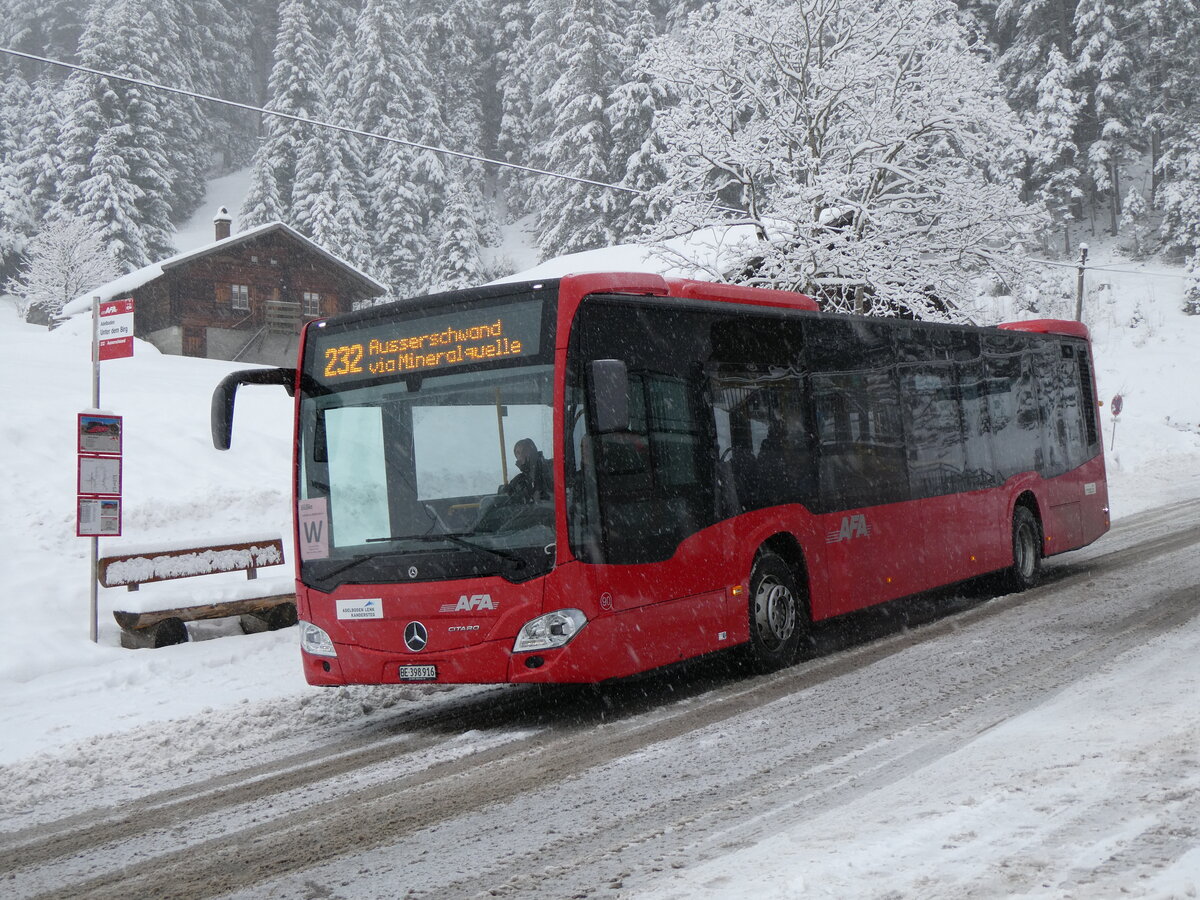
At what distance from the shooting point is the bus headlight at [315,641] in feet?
24.8

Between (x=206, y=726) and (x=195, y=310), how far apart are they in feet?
144

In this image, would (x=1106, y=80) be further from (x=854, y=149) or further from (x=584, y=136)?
(x=854, y=149)

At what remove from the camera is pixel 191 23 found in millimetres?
86750

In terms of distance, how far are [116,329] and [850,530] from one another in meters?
7.23

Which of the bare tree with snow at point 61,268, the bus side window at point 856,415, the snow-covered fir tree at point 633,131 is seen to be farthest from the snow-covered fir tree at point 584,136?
the bus side window at point 856,415

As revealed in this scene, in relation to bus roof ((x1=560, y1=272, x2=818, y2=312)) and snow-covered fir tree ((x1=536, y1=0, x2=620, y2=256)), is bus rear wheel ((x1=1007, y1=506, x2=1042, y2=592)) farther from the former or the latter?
snow-covered fir tree ((x1=536, y1=0, x2=620, y2=256))

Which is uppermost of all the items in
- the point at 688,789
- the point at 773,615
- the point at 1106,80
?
the point at 1106,80

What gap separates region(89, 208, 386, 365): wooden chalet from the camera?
1876 inches

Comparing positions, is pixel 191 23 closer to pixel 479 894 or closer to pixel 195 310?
pixel 195 310

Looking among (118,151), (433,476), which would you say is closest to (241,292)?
(118,151)

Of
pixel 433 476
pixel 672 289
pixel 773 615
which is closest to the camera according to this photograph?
pixel 433 476

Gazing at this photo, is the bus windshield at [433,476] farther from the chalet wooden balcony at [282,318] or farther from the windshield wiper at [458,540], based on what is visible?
the chalet wooden balcony at [282,318]

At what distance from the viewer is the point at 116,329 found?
11.1m

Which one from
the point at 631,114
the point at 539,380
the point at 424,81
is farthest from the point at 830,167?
the point at 424,81
